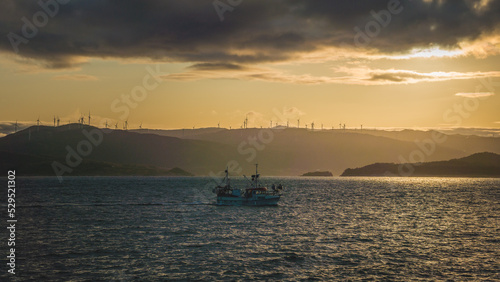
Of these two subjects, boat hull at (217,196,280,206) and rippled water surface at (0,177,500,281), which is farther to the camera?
boat hull at (217,196,280,206)

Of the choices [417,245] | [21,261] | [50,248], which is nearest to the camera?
[21,261]

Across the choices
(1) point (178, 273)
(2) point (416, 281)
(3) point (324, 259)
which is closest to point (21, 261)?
(1) point (178, 273)

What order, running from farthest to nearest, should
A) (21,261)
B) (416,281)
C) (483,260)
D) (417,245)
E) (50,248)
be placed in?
(417,245), (50,248), (483,260), (21,261), (416,281)

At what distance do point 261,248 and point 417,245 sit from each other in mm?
25652

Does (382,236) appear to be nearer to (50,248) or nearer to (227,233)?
(227,233)

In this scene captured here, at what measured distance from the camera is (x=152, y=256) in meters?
61.3

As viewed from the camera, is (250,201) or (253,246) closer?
(253,246)

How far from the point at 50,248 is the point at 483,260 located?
61.1 metres

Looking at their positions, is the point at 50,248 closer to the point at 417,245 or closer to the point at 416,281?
the point at 416,281

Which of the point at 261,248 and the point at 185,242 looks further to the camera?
the point at 185,242

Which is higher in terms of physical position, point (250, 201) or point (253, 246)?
point (250, 201)

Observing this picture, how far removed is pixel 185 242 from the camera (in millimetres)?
72625

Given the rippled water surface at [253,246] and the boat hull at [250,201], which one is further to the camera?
the boat hull at [250,201]

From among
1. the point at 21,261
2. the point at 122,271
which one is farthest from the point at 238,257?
the point at 21,261
